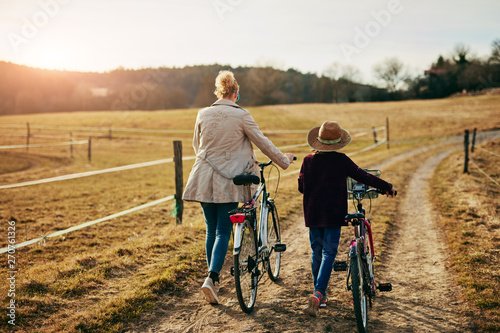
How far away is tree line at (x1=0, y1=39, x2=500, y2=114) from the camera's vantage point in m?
76.5

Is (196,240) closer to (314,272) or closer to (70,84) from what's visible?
(314,272)

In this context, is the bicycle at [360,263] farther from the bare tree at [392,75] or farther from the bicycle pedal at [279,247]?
the bare tree at [392,75]

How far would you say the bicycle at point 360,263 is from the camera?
10.2 feet

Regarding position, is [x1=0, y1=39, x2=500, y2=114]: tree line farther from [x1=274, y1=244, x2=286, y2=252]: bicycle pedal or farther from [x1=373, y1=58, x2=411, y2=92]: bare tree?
[x1=274, y1=244, x2=286, y2=252]: bicycle pedal

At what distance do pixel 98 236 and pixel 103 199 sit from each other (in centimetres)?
419

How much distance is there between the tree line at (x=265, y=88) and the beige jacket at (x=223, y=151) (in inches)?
2922

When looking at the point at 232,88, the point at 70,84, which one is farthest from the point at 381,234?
the point at 70,84

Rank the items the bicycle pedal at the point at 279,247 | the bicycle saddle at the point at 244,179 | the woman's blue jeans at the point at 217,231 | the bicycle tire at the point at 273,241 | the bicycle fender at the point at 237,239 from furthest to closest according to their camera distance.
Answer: the bicycle tire at the point at 273,241
the bicycle pedal at the point at 279,247
the woman's blue jeans at the point at 217,231
the bicycle saddle at the point at 244,179
the bicycle fender at the point at 237,239

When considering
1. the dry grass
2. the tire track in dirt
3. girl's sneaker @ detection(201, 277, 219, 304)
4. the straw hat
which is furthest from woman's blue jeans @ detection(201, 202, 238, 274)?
the dry grass

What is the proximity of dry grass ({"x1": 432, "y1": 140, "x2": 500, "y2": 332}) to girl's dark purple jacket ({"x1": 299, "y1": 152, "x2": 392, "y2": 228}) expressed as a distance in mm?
1551

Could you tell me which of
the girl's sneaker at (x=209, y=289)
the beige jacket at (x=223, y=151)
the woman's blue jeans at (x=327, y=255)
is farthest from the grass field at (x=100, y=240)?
the woman's blue jeans at (x=327, y=255)

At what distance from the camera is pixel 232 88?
12.7ft

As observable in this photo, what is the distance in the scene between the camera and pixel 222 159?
380 cm

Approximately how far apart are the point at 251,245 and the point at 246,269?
27cm
